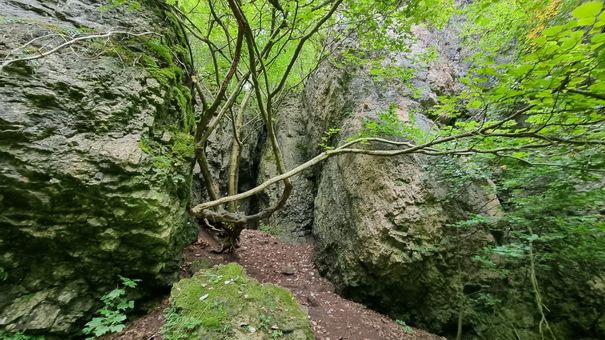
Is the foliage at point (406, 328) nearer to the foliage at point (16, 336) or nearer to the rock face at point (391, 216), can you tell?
the rock face at point (391, 216)

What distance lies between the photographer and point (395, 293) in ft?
15.3

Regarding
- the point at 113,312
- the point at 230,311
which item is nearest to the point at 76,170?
the point at 113,312

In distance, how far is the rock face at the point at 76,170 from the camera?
2416 mm

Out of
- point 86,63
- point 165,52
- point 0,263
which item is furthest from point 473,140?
point 0,263

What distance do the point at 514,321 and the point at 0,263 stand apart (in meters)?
7.22

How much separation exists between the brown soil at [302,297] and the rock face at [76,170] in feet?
2.41

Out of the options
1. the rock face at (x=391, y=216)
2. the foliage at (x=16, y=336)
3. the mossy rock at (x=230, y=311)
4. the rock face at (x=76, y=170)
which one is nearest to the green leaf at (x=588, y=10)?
the rock face at (x=391, y=216)

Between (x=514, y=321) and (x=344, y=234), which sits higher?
(x=344, y=234)

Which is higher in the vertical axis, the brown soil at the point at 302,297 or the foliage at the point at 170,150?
the foliage at the point at 170,150

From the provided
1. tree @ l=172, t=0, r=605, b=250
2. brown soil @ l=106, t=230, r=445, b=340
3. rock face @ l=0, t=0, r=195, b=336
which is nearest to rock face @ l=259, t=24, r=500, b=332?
brown soil @ l=106, t=230, r=445, b=340

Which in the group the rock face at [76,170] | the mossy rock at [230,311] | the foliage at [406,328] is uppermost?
the rock face at [76,170]

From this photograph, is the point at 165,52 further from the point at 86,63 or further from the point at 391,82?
the point at 391,82

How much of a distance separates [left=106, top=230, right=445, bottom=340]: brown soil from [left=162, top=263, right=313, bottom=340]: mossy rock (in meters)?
0.39

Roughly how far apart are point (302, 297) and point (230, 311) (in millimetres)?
2230
